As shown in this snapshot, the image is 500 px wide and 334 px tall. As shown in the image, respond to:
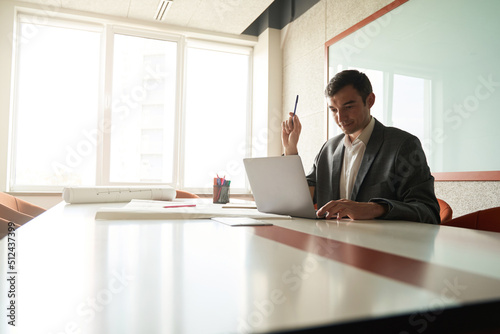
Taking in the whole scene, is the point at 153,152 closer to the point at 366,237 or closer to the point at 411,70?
the point at 411,70

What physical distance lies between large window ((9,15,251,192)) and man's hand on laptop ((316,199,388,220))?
12.2 ft

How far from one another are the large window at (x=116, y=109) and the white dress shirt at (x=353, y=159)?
312 cm

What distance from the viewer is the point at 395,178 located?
1.67 m

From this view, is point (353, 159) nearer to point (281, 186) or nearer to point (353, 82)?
point (353, 82)

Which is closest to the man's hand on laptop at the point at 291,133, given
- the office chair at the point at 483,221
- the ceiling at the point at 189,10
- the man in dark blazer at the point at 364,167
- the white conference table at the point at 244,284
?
the man in dark blazer at the point at 364,167

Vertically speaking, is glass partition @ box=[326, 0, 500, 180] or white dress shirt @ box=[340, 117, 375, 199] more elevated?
glass partition @ box=[326, 0, 500, 180]

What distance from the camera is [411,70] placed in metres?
2.73

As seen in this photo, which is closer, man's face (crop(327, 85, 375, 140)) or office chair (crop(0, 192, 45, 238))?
office chair (crop(0, 192, 45, 238))

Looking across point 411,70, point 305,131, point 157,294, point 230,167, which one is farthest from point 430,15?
point 230,167

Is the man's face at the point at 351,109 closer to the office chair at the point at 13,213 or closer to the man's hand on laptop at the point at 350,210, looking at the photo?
the man's hand on laptop at the point at 350,210

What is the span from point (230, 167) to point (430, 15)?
127 inches

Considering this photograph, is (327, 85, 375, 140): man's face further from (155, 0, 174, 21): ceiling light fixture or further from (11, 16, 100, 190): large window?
(11, 16, 100, 190): large window

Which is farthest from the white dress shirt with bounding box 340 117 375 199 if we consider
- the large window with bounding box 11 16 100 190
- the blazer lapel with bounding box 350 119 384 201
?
the large window with bounding box 11 16 100 190

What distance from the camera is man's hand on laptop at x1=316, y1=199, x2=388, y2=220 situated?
1.23 meters
